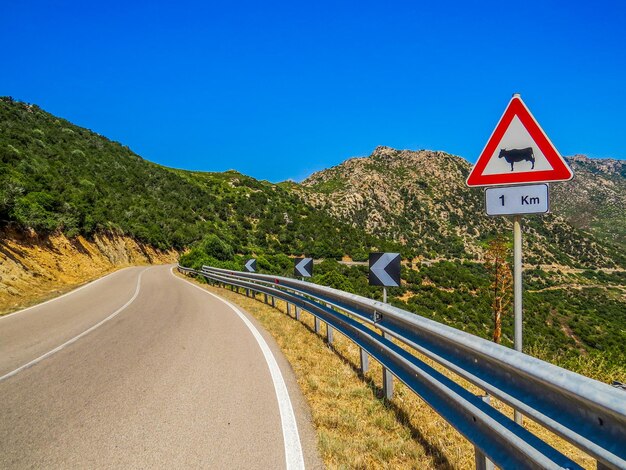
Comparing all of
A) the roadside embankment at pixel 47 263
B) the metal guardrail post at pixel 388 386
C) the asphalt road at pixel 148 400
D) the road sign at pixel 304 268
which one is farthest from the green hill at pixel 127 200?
the metal guardrail post at pixel 388 386

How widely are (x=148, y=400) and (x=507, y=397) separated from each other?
4.14 m

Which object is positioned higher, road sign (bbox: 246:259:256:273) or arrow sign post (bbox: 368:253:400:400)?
arrow sign post (bbox: 368:253:400:400)

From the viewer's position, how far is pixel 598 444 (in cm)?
188

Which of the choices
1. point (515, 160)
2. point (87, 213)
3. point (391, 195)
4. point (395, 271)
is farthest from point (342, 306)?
point (391, 195)

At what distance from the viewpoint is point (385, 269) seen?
7.19 metres

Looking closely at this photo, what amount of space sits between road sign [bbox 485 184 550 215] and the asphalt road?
9.20 feet

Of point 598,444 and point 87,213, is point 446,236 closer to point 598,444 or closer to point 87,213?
point 87,213

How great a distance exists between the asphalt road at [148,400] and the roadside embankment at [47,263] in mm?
7312

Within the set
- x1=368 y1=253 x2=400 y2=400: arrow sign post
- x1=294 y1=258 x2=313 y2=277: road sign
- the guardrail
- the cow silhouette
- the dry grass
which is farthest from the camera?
x1=294 y1=258 x2=313 y2=277: road sign

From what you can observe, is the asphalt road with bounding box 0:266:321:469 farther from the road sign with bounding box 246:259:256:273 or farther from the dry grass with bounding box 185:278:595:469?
the road sign with bounding box 246:259:256:273

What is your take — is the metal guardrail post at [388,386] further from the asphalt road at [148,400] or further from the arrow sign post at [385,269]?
the arrow sign post at [385,269]

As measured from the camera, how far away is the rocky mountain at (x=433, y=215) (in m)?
99.8

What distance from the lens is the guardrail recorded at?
186 centimetres

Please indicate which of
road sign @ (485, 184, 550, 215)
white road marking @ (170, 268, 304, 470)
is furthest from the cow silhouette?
white road marking @ (170, 268, 304, 470)
